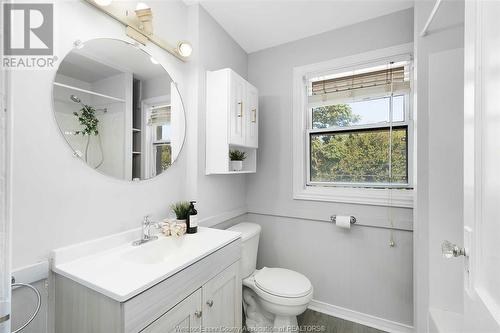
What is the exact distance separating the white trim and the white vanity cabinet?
47 centimetres

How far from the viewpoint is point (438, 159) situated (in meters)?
1.48

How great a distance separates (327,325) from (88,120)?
7.36ft

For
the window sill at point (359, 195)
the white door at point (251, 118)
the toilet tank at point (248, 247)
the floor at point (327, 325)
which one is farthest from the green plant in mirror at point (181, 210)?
the floor at point (327, 325)

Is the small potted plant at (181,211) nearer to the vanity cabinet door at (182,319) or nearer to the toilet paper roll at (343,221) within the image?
the vanity cabinet door at (182,319)

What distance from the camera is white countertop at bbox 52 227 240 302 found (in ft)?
2.85

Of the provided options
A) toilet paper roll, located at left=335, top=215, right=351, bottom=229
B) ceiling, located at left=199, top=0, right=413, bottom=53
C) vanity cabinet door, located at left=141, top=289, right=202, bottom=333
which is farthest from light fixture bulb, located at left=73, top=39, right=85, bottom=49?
toilet paper roll, located at left=335, top=215, right=351, bottom=229

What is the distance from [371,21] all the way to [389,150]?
1080 mm

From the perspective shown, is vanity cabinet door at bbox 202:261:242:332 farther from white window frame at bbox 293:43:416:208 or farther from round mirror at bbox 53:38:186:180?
white window frame at bbox 293:43:416:208

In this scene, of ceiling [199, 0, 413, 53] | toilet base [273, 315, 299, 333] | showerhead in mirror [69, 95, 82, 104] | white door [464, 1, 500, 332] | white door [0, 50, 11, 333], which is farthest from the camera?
ceiling [199, 0, 413, 53]

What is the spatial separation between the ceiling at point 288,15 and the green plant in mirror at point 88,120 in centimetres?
120

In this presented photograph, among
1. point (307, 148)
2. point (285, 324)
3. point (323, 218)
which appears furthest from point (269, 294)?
point (307, 148)

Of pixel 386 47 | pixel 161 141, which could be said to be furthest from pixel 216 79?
pixel 386 47

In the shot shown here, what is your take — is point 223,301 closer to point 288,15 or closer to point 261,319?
Answer: point 261,319

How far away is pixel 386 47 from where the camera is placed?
6.09ft
